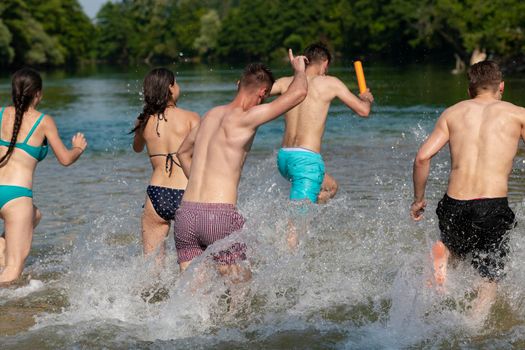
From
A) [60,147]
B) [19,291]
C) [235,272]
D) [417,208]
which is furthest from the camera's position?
[19,291]

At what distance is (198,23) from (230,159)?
5036 inches

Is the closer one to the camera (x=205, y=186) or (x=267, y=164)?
(x=205, y=186)

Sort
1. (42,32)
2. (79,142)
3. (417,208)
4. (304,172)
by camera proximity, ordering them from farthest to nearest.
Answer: (42,32), (304,172), (79,142), (417,208)

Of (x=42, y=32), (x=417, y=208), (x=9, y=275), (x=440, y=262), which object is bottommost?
(x=9, y=275)

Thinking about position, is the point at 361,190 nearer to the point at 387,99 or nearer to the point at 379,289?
the point at 379,289

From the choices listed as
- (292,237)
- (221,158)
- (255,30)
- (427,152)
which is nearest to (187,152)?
(221,158)

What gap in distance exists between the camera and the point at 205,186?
5594 millimetres

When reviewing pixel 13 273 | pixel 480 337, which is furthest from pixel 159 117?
pixel 480 337

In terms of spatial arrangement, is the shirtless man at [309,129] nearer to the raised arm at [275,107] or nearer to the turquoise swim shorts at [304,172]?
the turquoise swim shorts at [304,172]

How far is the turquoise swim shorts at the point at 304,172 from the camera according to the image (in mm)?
7848

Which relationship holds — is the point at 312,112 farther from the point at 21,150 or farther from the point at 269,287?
the point at 21,150

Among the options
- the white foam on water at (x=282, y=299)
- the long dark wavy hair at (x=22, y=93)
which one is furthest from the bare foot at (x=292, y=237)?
the long dark wavy hair at (x=22, y=93)

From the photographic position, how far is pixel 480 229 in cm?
570

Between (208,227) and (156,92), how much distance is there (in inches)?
56.4
